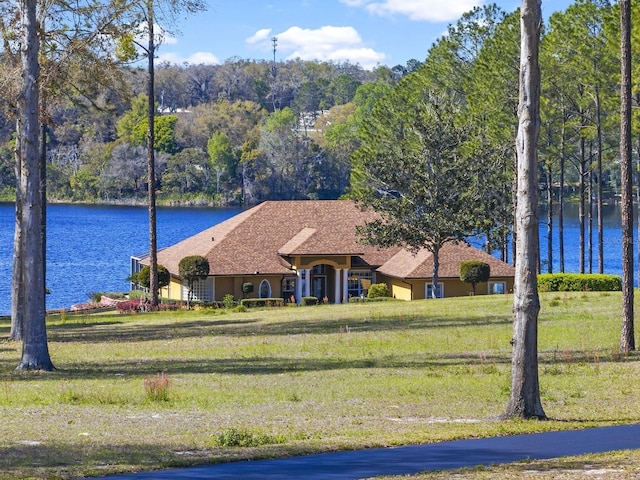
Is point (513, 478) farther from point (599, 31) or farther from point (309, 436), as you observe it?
point (599, 31)

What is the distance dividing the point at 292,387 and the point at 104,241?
97.3 m

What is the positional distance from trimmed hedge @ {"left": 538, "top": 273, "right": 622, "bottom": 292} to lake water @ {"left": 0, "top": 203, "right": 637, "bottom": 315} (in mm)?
30039


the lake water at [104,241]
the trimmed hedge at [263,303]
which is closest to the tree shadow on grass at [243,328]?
the trimmed hedge at [263,303]

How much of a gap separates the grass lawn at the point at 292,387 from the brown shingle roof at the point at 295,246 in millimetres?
19458

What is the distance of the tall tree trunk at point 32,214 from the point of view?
23828 mm

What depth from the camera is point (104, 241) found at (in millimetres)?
115188

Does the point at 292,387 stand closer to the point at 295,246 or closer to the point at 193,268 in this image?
the point at 193,268

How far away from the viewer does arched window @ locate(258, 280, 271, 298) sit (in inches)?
2247

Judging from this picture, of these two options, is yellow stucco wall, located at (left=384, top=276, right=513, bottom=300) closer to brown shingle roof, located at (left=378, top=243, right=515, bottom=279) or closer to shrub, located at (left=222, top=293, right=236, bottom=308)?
brown shingle roof, located at (left=378, top=243, right=515, bottom=279)

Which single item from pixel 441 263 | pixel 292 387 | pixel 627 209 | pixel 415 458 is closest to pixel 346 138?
pixel 441 263

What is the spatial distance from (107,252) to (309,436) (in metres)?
91.1

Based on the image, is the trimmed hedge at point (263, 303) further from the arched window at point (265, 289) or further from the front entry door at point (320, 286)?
the front entry door at point (320, 286)

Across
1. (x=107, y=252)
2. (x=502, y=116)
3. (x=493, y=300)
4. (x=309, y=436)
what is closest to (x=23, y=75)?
(x=309, y=436)

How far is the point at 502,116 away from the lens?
63.0 metres
